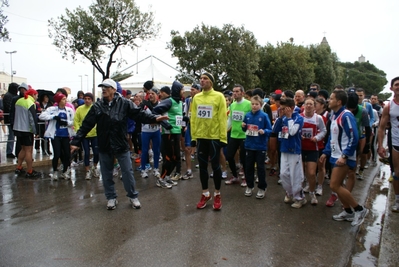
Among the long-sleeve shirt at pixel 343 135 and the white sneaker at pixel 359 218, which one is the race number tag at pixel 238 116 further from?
the white sneaker at pixel 359 218

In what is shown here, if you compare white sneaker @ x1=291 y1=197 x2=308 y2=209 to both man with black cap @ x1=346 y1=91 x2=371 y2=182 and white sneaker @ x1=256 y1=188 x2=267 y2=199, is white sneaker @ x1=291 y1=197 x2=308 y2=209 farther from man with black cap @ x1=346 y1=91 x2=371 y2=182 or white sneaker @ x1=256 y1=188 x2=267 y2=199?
man with black cap @ x1=346 y1=91 x2=371 y2=182

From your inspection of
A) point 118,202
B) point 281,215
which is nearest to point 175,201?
point 118,202

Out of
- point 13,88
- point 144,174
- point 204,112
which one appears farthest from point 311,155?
point 13,88

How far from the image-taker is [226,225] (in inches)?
176

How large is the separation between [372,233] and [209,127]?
2865mm

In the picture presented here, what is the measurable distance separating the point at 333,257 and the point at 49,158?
828cm

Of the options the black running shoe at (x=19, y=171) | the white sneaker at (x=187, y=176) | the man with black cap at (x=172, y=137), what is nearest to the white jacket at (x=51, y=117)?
the black running shoe at (x=19, y=171)

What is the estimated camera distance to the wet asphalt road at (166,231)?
3521mm

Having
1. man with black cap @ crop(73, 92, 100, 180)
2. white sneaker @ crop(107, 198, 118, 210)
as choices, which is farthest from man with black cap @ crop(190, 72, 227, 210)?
man with black cap @ crop(73, 92, 100, 180)

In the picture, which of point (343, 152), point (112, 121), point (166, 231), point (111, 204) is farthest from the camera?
point (111, 204)

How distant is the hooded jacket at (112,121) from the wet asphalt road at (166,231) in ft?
3.57

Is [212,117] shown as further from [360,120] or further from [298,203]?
[360,120]

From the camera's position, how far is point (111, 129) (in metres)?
4.95

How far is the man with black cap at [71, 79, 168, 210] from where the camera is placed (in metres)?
4.95
